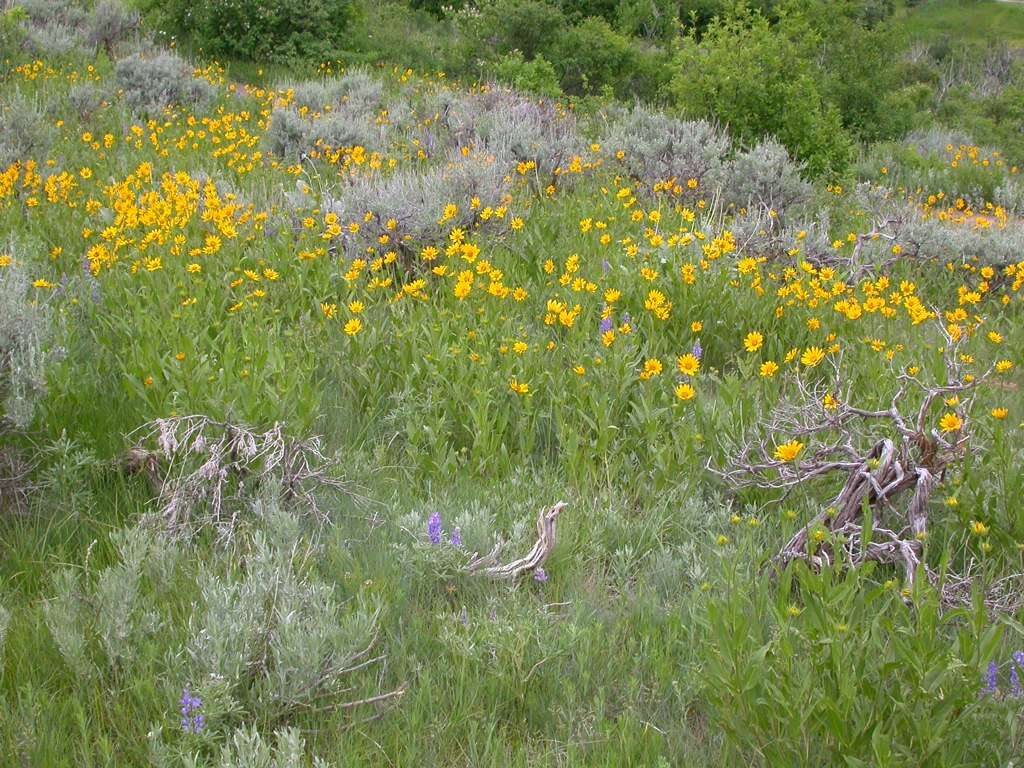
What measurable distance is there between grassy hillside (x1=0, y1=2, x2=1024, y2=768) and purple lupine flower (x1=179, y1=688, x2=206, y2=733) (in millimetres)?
20

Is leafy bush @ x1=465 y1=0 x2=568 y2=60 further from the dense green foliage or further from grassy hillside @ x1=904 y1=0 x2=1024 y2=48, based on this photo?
grassy hillside @ x1=904 y1=0 x2=1024 y2=48

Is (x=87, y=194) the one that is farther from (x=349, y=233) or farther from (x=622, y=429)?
(x=622, y=429)

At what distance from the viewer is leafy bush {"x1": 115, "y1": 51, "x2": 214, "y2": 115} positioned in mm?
10039

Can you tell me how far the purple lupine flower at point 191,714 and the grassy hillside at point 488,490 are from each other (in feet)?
0.07

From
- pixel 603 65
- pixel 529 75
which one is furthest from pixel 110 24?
pixel 603 65

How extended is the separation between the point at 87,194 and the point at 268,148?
8.24 ft

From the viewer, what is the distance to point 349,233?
5.61m

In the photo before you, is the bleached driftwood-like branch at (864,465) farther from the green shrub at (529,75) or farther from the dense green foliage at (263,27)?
the dense green foliage at (263,27)

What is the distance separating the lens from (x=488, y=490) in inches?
132

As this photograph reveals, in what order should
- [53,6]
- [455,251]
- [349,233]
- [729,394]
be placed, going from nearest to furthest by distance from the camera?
1. [729,394]
2. [455,251]
3. [349,233]
4. [53,6]

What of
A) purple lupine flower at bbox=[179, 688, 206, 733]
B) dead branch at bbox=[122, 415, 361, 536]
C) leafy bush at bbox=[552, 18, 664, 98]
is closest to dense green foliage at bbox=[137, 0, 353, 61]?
leafy bush at bbox=[552, 18, 664, 98]

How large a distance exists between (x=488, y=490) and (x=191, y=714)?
1402 millimetres

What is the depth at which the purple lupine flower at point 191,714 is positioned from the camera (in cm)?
212

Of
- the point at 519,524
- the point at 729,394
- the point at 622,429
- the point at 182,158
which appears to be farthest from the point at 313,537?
the point at 182,158
